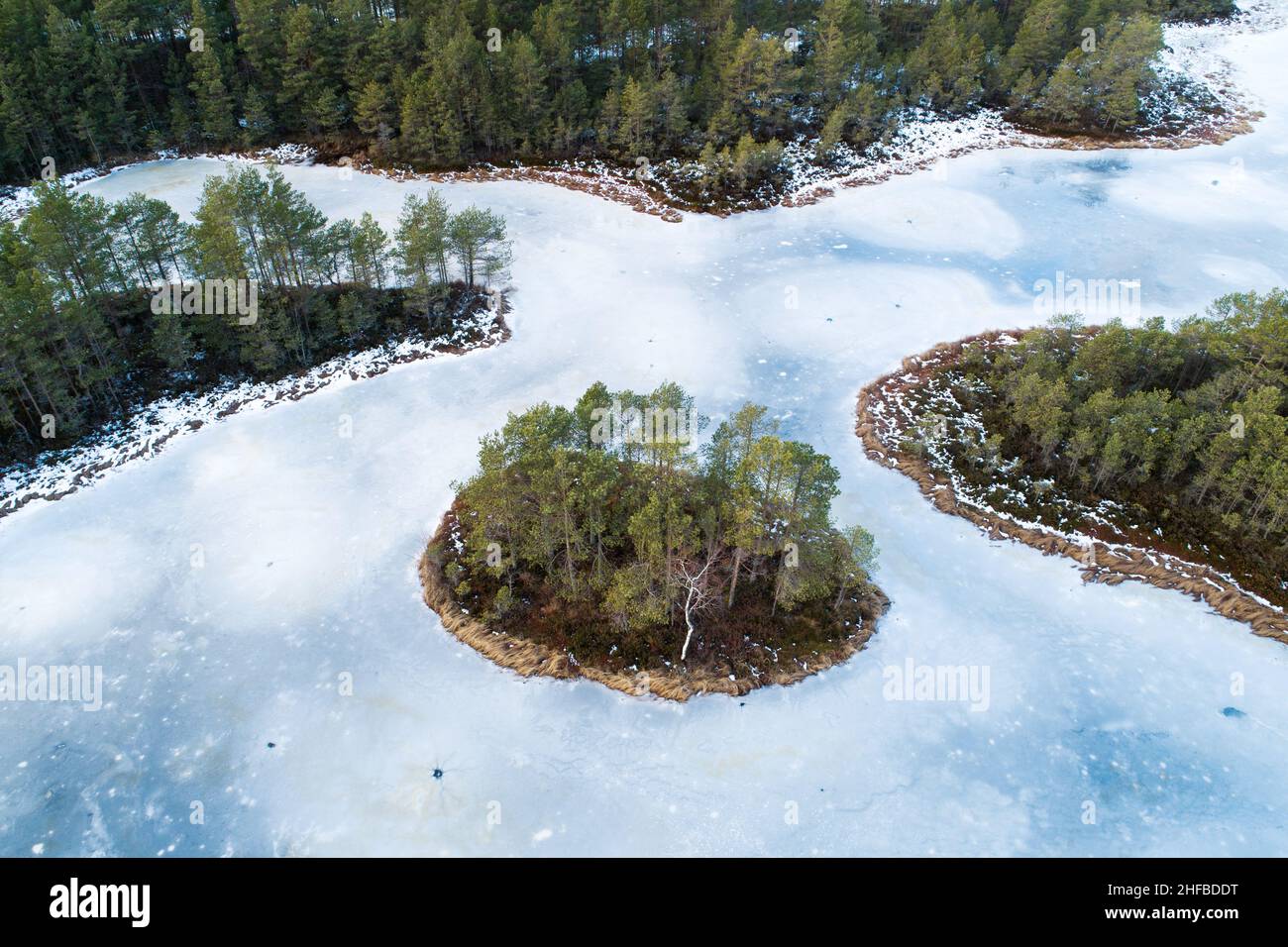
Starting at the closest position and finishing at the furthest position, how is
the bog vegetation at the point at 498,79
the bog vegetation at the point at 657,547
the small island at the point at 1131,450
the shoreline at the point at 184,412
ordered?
the bog vegetation at the point at 657,547 → the small island at the point at 1131,450 → the shoreline at the point at 184,412 → the bog vegetation at the point at 498,79

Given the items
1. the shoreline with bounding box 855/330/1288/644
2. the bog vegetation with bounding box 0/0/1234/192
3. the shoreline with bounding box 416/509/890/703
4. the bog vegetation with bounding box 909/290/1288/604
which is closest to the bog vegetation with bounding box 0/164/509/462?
the shoreline with bounding box 416/509/890/703

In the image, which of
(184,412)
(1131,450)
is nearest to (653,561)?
(1131,450)

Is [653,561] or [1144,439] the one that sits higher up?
[1144,439]

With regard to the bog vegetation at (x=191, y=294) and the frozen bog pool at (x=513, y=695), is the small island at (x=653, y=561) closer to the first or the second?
the frozen bog pool at (x=513, y=695)

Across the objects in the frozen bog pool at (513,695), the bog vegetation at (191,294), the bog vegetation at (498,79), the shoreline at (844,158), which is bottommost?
the frozen bog pool at (513,695)

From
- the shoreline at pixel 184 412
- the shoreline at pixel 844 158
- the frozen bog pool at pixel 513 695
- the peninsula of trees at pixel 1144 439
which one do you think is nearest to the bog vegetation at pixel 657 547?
the frozen bog pool at pixel 513 695

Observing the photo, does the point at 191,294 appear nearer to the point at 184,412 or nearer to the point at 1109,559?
the point at 184,412

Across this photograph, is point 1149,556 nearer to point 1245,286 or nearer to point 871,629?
point 871,629

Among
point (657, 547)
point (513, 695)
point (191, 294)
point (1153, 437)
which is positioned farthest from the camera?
point (191, 294)
